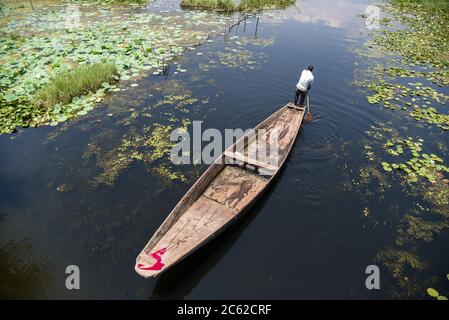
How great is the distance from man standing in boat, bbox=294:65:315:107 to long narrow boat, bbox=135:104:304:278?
1.01 meters

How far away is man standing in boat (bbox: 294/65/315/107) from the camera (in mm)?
9659

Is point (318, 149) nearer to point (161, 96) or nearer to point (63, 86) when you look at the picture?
point (161, 96)

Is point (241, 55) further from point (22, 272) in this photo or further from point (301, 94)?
point (22, 272)

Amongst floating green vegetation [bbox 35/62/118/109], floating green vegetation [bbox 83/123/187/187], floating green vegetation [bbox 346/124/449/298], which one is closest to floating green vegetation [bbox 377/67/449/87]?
floating green vegetation [bbox 346/124/449/298]

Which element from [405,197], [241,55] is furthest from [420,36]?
[405,197]

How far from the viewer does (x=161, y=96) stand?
11414 millimetres

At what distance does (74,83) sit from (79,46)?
4.54 m

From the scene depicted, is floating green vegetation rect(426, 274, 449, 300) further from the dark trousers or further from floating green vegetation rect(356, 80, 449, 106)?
floating green vegetation rect(356, 80, 449, 106)

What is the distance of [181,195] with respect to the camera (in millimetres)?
7402

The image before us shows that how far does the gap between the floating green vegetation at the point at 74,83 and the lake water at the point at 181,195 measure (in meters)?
1.12

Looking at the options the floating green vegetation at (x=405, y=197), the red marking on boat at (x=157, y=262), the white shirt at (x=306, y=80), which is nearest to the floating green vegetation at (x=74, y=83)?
the white shirt at (x=306, y=80)

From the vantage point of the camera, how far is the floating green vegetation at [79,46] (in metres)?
Result: 10.3

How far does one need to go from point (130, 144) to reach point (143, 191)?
2147mm
